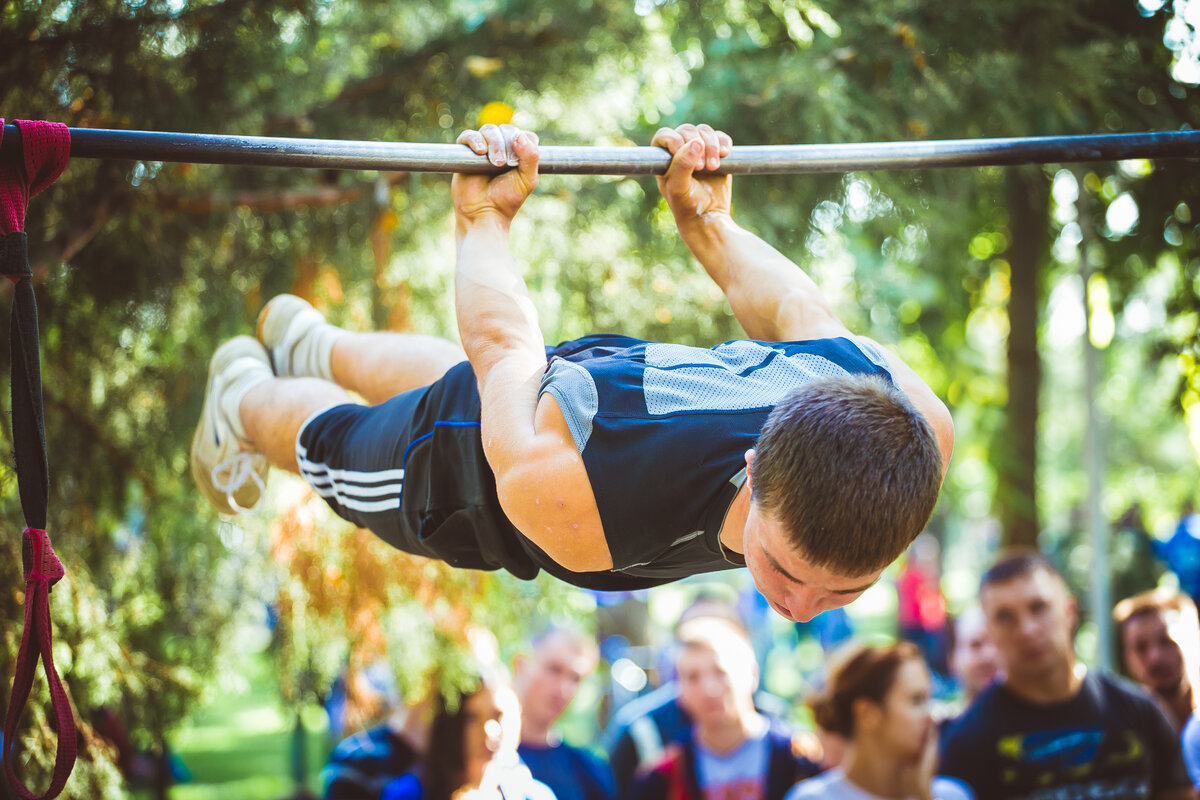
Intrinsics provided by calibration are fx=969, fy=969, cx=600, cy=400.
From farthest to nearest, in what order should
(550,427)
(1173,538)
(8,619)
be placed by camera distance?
(1173,538) < (8,619) < (550,427)

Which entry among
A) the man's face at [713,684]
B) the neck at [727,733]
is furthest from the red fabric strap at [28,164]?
the neck at [727,733]

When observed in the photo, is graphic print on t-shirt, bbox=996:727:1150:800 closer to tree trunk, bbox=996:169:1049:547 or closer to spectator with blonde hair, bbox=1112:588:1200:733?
spectator with blonde hair, bbox=1112:588:1200:733

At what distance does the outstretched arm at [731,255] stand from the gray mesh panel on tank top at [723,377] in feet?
0.68

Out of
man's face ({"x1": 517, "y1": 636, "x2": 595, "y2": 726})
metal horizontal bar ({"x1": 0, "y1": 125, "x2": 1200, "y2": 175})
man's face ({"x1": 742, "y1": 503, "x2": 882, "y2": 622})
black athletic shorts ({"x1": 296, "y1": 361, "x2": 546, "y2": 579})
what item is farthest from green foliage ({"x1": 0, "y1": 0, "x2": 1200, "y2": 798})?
man's face ({"x1": 742, "y1": 503, "x2": 882, "y2": 622})

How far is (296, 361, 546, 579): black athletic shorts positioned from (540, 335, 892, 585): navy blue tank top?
10.6 inches

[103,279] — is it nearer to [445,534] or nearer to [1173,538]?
[445,534]

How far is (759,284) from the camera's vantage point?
2166 mm

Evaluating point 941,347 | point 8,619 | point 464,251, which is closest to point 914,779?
point 464,251

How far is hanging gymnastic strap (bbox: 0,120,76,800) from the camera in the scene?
1688mm

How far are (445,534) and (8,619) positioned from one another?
4.43 ft

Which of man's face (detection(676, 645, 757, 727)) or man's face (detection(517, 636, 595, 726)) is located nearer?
man's face (detection(676, 645, 757, 727))

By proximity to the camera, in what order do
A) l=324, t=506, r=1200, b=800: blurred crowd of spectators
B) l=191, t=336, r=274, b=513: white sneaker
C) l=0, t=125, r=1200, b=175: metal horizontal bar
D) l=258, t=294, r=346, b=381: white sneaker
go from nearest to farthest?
l=0, t=125, r=1200, b=175: metal horizontal bar, l=191, t=336, r=274, b=513: white sneaker, l=258, t=294, r=346, b=381: white sneaker, l=324, t=506, r=1200, b=800: blurred crowd of spectators

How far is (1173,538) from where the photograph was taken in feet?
19.6

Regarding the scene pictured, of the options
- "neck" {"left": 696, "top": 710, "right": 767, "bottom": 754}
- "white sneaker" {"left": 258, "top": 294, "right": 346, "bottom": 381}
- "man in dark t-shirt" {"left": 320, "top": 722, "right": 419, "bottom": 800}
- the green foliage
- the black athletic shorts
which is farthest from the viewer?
"neck" {"left": 696, "top": 710, "right": 767, "bottom": 754}
